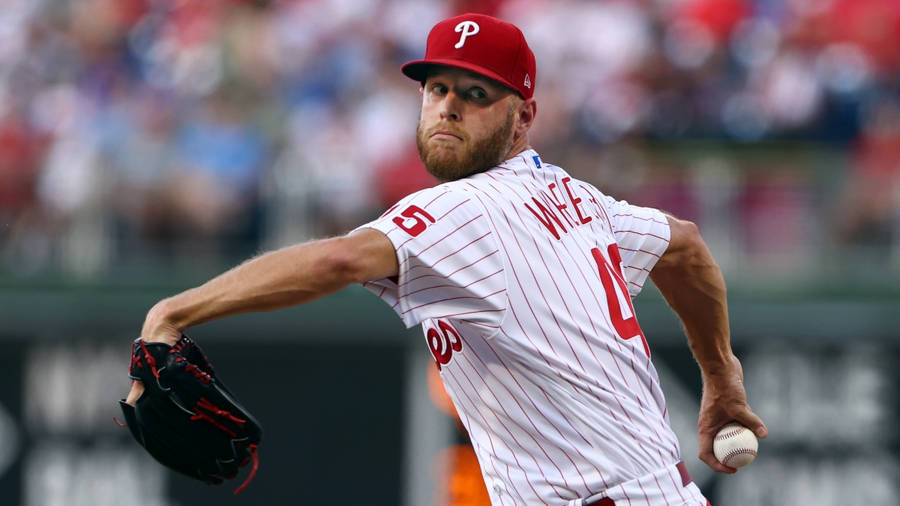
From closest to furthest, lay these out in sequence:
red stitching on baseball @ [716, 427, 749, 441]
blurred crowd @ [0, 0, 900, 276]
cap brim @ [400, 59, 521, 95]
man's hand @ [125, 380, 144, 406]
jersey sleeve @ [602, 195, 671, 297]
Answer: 1. man's hand @ [125, 380, 144, 406]
2. cap brim @ [400, 59, 521, 95]
3. jersey sleeve @ [602, 195, 671, 297]
4. red stitching on baseball @ [716, 427, 749, 441]
5. blurred crowd @ [0, 0, 900, 276]

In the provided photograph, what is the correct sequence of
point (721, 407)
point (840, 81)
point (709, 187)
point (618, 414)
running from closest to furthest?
point (618, 414)
point (721, 407)
point (709, 187)
point (840, 81)

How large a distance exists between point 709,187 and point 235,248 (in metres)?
2.91

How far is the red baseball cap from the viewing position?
366 cm

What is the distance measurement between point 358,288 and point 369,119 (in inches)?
54.5

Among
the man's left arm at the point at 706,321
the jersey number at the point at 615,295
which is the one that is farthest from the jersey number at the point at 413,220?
the man's left arm at the point at 706,321

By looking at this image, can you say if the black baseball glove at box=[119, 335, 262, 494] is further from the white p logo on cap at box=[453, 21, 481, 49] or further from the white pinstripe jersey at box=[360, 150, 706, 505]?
the white p logo on cap at box=[453, 21, 481, 49]

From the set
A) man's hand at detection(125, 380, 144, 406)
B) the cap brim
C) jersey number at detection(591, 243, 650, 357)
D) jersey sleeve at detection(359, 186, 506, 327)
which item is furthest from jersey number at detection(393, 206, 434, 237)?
man's hand at detection(125, 380, 144, 406)

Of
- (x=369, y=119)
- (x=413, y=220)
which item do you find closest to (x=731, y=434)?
(x=413, y=220)

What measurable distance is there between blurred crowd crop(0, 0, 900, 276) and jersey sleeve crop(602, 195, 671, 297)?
3.85m

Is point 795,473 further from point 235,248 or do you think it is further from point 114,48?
point 114,48

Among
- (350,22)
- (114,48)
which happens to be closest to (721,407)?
(350,22)

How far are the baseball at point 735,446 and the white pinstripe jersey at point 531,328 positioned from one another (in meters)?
0.39

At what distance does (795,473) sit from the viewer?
8.37m

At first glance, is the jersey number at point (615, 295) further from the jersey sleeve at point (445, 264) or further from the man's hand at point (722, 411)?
the man's hand at point (722, 411)
